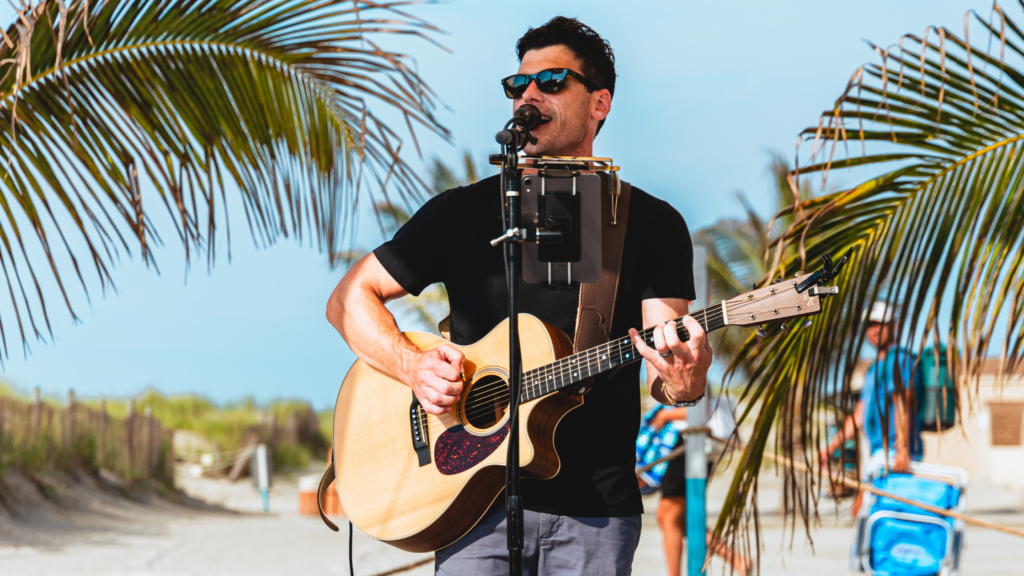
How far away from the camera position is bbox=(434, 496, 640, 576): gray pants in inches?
75.6

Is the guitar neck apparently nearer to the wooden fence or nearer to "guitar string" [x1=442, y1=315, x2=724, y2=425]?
"guitar string" [x1=442, y1=315, x2=724, y2=425]

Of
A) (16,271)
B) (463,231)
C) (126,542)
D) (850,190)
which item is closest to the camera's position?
(463,231)

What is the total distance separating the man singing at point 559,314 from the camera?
1.93m

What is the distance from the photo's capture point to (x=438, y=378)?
2.01 m

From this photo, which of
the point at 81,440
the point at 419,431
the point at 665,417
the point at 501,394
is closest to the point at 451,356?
the point at 501,394

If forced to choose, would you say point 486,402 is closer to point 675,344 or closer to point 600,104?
point 675,344

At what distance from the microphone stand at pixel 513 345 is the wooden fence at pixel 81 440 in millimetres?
10517

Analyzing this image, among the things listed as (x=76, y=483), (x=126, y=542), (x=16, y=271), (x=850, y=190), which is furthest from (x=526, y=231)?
(x=76, y=483)

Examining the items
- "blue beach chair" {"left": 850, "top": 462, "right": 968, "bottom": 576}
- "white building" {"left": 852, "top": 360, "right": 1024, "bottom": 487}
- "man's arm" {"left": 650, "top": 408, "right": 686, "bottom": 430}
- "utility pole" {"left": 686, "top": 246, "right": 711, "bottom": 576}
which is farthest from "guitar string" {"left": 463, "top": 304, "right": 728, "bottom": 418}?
"white building" {"left": 852, "top": 360, "right": 1024, "bottom": 487}

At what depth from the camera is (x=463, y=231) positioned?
85.4 inches

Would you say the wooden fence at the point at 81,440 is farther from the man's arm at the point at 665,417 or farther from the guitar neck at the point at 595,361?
the guitar neck at the point at 595,361

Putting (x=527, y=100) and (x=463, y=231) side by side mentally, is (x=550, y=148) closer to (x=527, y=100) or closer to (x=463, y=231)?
(x=527, y=100)

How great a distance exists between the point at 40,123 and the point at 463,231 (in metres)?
1.54

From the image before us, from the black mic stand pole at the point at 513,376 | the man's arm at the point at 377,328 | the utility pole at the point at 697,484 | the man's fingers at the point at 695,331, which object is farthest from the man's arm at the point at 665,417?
the black mic stand pole at the point at 513,376
